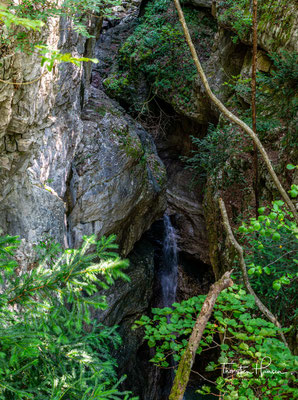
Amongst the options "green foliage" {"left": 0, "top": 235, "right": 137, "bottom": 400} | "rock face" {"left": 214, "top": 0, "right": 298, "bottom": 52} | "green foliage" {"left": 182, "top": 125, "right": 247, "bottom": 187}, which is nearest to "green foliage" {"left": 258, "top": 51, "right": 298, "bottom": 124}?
"rock face" {"left": 214, "top": 0, "right": 298, "bottom": 52}

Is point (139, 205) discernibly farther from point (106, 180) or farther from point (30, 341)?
point (30, 341)

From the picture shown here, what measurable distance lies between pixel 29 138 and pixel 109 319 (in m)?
5.21

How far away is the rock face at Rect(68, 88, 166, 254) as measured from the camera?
21.9 feet

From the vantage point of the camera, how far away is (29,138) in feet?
13.0

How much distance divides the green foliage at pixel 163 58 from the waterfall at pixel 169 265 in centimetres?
456

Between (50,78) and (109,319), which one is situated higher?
(50,78)

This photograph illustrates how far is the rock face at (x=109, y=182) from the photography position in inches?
262

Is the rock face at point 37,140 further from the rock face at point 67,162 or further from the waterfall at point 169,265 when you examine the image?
the waterfall at point 169,265

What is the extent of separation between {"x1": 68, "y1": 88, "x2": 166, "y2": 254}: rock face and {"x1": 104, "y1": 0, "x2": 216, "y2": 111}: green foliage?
197 centimetres

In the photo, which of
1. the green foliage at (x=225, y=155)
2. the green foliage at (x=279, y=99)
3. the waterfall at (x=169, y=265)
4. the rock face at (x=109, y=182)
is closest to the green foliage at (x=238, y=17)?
the green foliage at (x=279, y=99)

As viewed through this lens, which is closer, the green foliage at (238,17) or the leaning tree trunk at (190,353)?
the leaning tree trunk at (190,353)

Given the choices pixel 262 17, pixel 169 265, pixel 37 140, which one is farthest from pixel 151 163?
pixel 37 140

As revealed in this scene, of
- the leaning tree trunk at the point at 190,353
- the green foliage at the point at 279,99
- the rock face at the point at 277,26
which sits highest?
the rock face at the point at 277,26

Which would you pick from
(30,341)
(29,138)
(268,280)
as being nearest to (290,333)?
(268,280)
